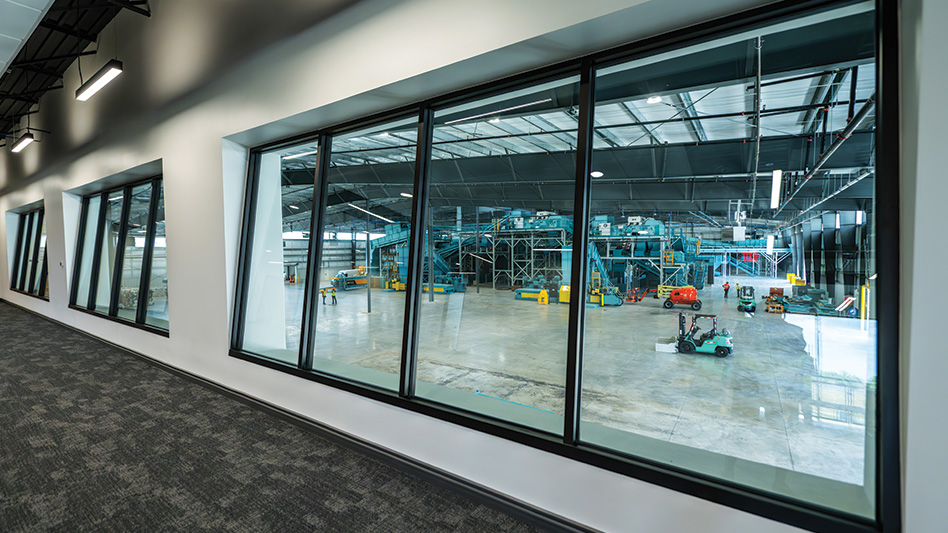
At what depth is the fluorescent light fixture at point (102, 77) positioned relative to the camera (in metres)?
4.22

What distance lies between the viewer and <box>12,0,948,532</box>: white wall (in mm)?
1793

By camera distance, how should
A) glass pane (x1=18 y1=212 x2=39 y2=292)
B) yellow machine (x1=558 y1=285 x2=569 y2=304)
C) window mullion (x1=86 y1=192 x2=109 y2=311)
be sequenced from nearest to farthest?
yellow machine (x1=558 y1=285 x2=569 y2=304) < window mullion (x1=86 y1=192 x2=109 y2=311) < glass pane (x1=18 y1=212 x2=39 y2=292)

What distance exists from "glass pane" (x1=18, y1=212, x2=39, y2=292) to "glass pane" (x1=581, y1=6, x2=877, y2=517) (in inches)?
530

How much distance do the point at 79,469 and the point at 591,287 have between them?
346 centimetres

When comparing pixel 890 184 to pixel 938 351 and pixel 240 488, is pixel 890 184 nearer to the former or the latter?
pixel 938 351

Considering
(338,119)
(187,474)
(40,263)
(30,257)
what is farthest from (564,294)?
(30,257)

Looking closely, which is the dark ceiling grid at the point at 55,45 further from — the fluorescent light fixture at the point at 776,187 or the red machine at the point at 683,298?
the fluorescent light fixture at the point at 776,187

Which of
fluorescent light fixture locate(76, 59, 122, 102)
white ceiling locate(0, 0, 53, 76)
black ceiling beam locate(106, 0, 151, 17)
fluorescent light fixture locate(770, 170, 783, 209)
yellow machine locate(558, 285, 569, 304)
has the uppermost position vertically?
black ceiling beam locate(106, 0, 151, 17)

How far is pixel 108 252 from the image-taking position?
700 cm

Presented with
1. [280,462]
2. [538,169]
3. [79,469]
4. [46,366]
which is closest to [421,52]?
[538,169]

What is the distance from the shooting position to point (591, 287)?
230 cm

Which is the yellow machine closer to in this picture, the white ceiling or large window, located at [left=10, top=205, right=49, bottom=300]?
the white ceiling

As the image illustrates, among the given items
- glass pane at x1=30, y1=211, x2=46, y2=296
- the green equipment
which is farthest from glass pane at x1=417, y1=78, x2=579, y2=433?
glass pane at x1=30, y1=211, x2=46, y2=296

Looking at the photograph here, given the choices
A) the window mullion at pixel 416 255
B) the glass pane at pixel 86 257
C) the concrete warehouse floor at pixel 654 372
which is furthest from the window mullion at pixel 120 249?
the window mullion at pixel 416 255
